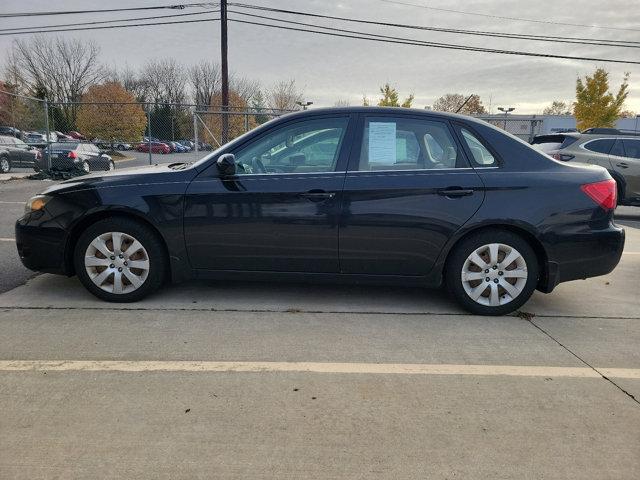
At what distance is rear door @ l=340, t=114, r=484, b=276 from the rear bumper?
2.61 feet

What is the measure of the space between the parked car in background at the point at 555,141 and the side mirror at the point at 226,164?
28.7ft

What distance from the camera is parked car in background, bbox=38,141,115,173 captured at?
631 inches

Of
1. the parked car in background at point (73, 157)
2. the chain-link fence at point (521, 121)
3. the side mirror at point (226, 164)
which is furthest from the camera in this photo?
the parked car in background at point (73, 157)

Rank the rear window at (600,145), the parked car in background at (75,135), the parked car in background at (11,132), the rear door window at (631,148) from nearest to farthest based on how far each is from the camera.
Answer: the rear door window at (631,148), the rear window at (600,145), the parked car in background at (11,132), the parked car in background at (75,135)

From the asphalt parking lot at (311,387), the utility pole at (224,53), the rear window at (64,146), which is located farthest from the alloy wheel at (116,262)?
the utility pole at (224,53)

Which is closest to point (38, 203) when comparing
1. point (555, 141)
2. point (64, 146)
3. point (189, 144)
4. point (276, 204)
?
point (276, 204)

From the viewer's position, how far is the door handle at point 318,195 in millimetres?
3891

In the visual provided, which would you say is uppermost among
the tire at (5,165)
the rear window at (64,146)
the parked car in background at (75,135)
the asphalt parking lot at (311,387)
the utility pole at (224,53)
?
the utility pole at (224,53)

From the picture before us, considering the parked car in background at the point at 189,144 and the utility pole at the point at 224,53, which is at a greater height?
the utility pole at the point at 224,53

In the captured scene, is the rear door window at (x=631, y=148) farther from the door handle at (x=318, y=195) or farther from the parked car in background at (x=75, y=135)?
the parked car in background at (x=75, y=135)

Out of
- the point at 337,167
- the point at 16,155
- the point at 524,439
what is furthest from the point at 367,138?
the point at 16,155

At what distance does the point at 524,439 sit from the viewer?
7.85 feet

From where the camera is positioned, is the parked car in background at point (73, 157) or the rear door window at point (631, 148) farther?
the parked car in background at point (73, 157)

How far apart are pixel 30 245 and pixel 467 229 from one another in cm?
367
